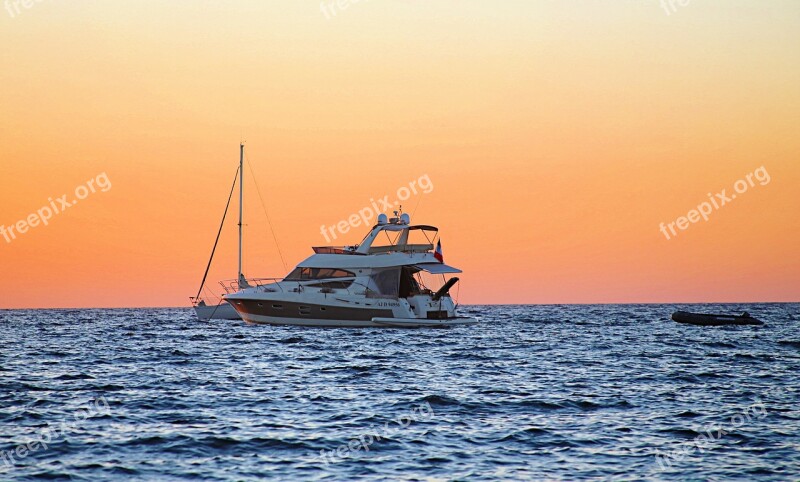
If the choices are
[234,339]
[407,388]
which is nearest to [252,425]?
[407,388]

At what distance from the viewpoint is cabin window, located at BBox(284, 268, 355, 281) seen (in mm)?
46000

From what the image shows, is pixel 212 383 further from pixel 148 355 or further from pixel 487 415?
pixel 148 355

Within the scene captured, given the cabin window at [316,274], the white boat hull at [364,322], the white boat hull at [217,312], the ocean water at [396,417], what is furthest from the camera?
the white boat hull at [217,312]

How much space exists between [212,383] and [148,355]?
11.1 m

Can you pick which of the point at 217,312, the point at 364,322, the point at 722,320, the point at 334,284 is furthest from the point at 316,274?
the point at 722,320

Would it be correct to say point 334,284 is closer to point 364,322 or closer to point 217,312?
point 364,322

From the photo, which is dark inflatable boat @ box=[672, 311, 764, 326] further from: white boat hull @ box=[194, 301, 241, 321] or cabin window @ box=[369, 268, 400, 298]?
white boat hull @ box=[194, 301, 241, 321]

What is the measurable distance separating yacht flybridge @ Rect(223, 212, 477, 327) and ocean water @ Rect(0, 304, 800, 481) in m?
13.1

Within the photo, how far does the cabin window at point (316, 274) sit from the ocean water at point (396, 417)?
1434 centimetres

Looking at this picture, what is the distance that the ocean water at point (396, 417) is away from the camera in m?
12.6

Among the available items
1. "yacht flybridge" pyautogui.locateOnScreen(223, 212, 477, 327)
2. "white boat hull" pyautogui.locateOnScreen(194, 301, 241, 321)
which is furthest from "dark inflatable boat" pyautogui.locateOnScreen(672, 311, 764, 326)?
"white boat hull" pyautogui.locateOnScreen(194, 301, 241, 321)

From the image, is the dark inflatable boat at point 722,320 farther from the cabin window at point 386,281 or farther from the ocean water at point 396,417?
the ocean water at point 396,417

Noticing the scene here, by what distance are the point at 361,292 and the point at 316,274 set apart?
2.92 m

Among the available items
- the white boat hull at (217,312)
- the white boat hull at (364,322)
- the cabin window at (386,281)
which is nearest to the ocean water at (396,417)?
the white boat hull at (364,322)
